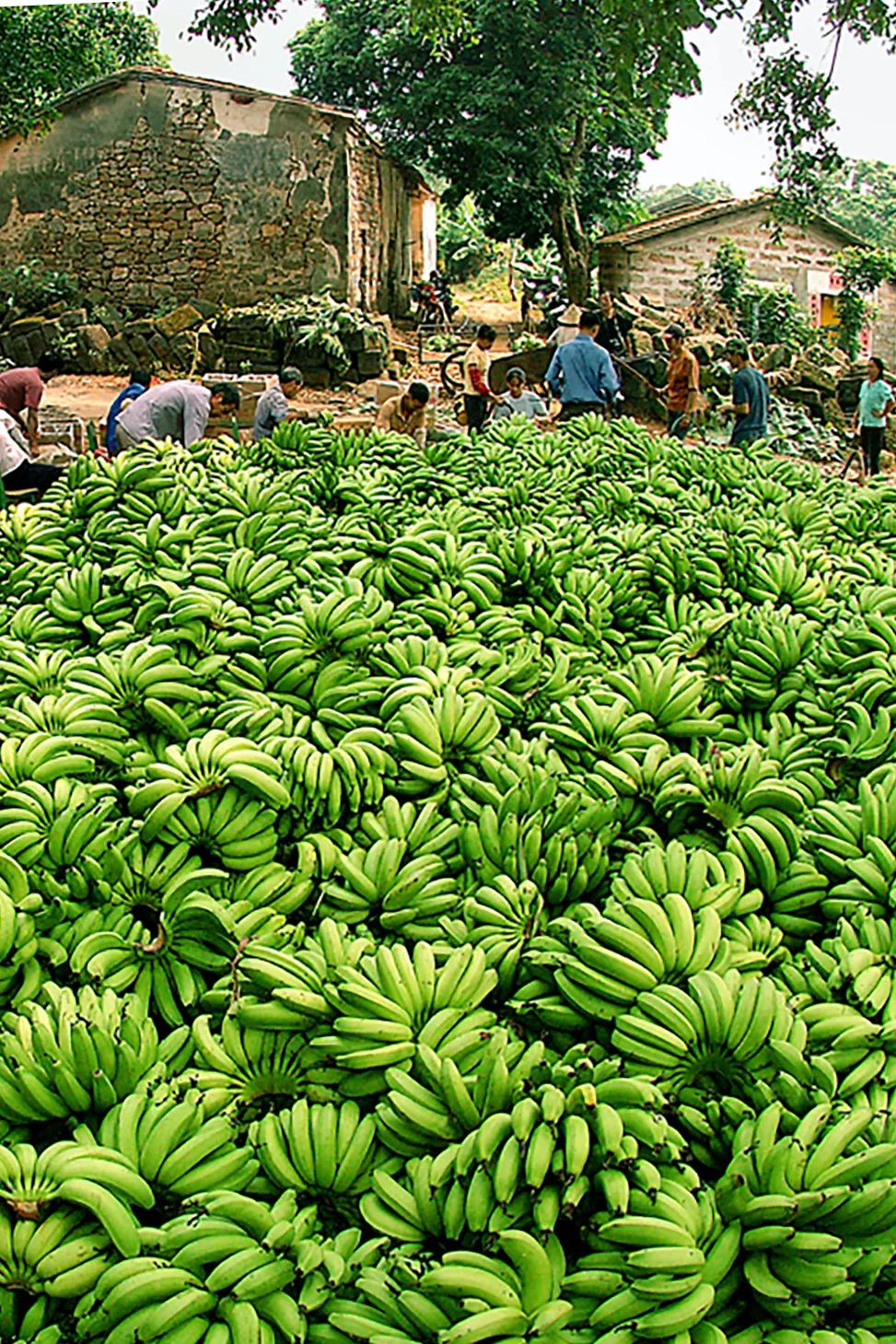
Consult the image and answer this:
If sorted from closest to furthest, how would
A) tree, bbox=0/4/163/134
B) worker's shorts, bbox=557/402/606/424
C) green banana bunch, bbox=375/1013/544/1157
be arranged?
green banana bunch, bbox=375/1013/544/1157 < worker's shorts, bbox=557/402/606/424 < tree, bbox=0/4/163/134

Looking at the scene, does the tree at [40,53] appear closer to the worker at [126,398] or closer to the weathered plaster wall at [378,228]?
the weathered plaster wall at [378,228]

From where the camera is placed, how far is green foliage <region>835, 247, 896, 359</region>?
59.3 feet

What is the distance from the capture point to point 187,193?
16.4 metres

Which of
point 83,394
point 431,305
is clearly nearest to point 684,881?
point 83,394

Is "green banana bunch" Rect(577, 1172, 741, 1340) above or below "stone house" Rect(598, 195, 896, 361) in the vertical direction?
below

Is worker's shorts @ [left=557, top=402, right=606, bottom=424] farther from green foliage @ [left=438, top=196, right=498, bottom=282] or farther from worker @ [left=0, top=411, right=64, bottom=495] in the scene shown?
green foliage @ [left=438, top=196, right=498, bottom=282]

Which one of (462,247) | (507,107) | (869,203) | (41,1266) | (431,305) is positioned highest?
(869,203)

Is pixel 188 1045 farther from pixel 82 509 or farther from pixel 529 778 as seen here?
pixel 82 509

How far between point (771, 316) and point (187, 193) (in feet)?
27.1

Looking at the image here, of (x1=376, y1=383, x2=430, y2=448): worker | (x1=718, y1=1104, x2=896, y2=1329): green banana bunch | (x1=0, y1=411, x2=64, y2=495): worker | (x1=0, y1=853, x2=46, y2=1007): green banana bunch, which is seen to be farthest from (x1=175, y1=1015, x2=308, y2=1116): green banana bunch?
(x1=376, y1=383, x2=430, y2=448): worker

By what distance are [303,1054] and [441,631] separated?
135 cm

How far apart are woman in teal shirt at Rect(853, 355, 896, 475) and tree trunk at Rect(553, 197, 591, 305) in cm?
915

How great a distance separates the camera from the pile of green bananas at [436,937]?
1445 mm

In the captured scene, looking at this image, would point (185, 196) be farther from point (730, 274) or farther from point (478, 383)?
point (478, 383)
